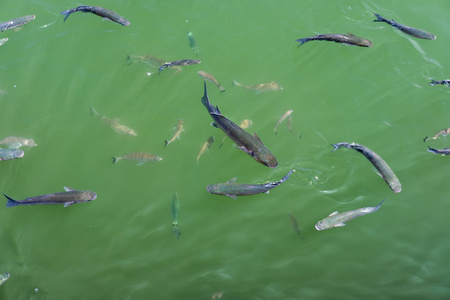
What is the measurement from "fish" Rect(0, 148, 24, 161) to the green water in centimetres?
15

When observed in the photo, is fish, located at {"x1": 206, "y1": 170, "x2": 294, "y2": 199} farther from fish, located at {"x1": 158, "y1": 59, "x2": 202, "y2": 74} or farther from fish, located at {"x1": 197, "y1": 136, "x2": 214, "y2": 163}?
Result: fish, located at {"x1": 158, "y1": 59, "x2": 202, "y2": 74}

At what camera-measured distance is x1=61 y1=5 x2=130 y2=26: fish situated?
5.29m

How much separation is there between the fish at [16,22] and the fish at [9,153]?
83.7 inches

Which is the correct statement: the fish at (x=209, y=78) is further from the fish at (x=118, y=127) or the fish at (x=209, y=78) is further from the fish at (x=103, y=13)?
the fish at (x=103, y=13)

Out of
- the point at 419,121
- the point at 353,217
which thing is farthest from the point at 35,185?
the point at 419,121

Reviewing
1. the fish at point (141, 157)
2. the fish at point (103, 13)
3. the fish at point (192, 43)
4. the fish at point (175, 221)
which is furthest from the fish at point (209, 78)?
the fish at point (175, 221)

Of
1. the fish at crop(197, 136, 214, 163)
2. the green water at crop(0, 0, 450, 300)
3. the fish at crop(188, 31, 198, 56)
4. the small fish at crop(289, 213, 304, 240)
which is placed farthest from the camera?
the fish at crop(188, 31, 198, 56)

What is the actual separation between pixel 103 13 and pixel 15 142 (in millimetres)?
2235

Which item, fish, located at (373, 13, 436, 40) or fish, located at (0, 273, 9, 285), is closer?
fish, located at (0, 273, 9, 285)

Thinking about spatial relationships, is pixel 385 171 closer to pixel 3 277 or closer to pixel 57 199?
pixel 57 199

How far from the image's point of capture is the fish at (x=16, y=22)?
213 inches

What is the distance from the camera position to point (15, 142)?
4.69 m

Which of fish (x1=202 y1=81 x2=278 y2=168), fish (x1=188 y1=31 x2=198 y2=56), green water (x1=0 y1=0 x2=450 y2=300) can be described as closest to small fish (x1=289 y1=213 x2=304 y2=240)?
green water (x1=0 y1=0 x2=450 y2=300)

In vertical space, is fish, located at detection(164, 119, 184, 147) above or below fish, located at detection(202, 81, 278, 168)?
below
